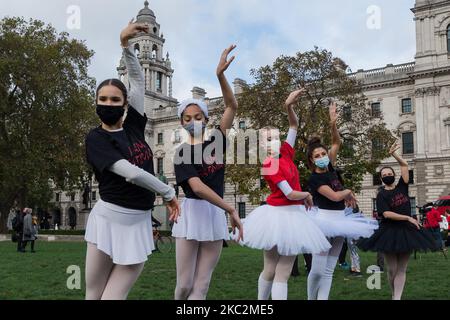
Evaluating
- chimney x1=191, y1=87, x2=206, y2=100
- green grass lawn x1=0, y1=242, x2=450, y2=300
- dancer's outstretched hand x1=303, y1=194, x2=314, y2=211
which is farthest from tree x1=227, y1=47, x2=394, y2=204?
chimney x1=191, y1=87, x2=206, y2=100

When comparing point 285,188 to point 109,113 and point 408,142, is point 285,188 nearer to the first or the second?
point 109,113

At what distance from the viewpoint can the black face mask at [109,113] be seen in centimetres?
393

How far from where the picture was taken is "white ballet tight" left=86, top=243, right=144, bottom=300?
384cm

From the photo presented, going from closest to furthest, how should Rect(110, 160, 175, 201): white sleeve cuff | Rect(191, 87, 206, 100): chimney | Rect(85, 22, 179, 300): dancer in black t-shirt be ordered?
Rect(110, 160, 175, 201): white sleeve cuff → Rect(85, 22, 179, 300): dancer in black t-shirt → Rect(191, 87, 206, 100): chimney

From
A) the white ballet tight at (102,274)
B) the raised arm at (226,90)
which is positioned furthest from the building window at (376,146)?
the white ballet tight at (102,274)

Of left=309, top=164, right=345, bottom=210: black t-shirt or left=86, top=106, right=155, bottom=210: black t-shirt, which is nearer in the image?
left=86, top=106, right=155, bottom=210: black t-shirt

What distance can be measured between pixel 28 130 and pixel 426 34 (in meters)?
38.8

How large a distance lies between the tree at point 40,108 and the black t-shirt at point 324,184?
3128 centimetres

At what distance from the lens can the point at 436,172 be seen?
51.6 meters

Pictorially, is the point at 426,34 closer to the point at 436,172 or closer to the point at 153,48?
the point at 436,172

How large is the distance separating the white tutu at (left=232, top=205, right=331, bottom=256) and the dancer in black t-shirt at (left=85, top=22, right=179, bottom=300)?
198cm

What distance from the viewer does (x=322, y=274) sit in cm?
623

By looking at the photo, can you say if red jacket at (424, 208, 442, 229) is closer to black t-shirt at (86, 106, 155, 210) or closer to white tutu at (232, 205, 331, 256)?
white tutu at (232, 205, 331, 256)

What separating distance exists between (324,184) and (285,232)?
108 cm
